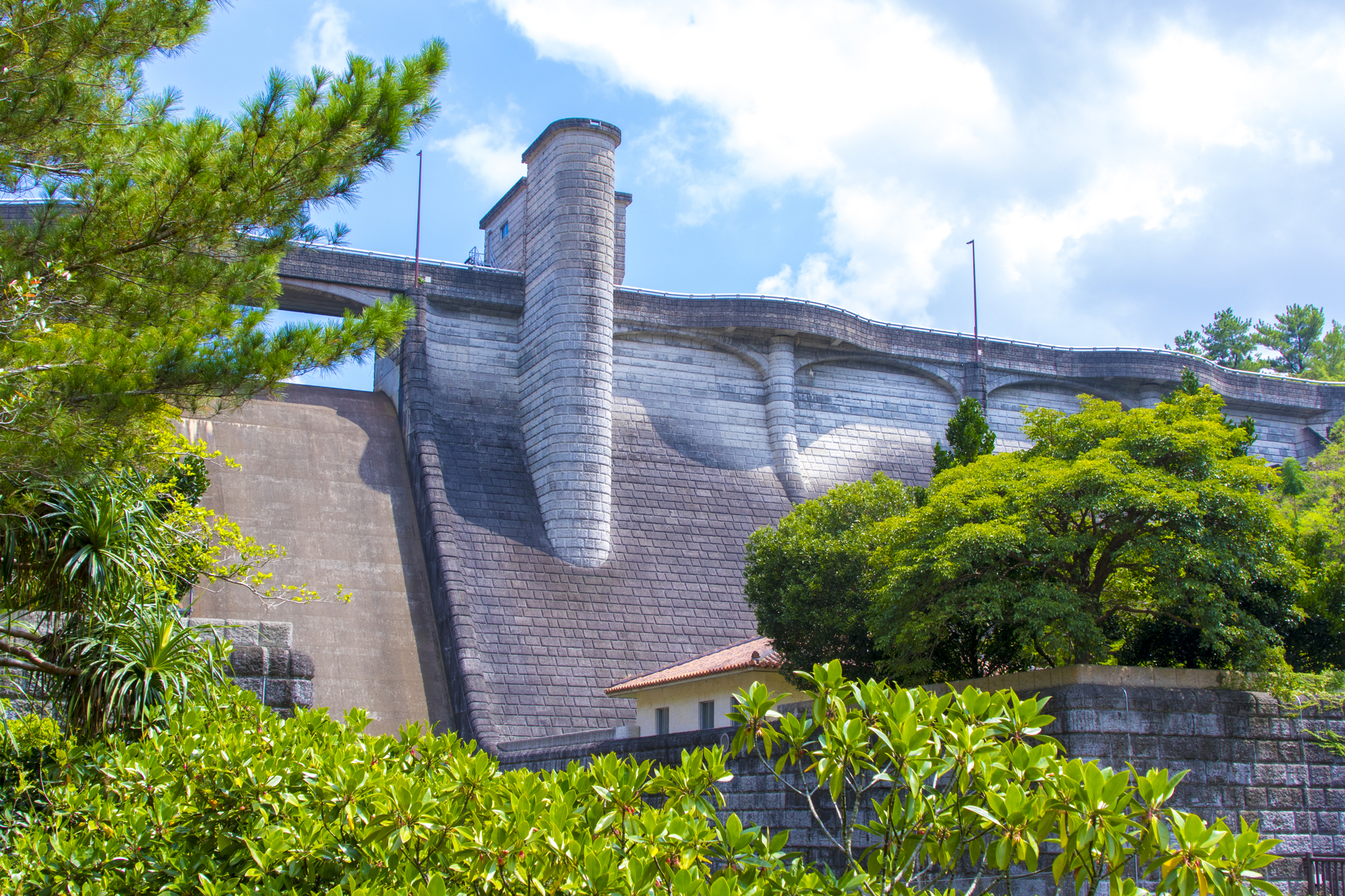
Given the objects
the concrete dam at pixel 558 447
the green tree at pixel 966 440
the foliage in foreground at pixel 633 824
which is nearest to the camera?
the foliage in foreground at pixel 633 824

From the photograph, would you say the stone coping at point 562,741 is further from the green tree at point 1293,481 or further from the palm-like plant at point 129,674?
the green tree at point 1293,481

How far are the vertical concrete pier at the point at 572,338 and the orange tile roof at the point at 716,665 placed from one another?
4562mm

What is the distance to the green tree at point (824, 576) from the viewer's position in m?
15.0

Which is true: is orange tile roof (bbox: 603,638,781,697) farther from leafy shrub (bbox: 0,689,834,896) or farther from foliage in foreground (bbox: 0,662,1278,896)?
foliage in foreground (bbox: 0,662,1278,896)

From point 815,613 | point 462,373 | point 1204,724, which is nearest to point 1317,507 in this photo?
point 815,613

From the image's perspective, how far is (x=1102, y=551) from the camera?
1189 centimetres

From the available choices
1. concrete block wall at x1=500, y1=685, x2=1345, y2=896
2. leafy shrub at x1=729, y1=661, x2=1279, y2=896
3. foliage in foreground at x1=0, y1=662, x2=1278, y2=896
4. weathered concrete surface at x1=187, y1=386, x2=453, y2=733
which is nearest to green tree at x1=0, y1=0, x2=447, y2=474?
foliage in foreground at x1=0, y1=662, x2=1278, y2=896

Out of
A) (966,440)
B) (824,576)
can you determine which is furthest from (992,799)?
(966,440)

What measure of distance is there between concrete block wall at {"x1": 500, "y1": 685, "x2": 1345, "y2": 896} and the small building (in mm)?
5208

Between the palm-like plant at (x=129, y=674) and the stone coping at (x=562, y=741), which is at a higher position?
the palm-like plant at (x=129, y=674)

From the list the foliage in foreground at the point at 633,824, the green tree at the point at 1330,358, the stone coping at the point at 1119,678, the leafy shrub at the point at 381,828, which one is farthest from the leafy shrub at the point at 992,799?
the green tree at the point at 1330,358

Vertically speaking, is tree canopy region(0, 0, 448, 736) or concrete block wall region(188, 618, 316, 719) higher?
tree canopy region(0, 0, 448, 736)

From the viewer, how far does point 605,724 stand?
20000mm

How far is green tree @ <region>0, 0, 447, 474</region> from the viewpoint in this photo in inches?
298
